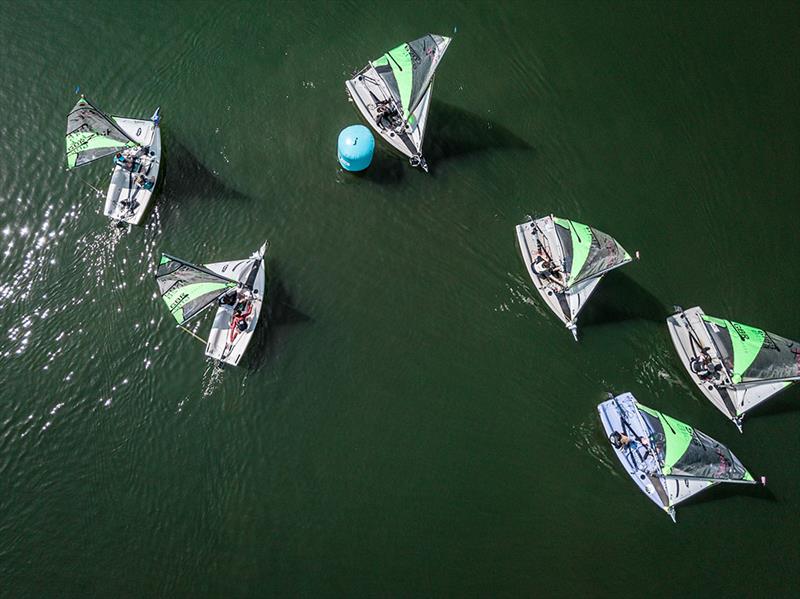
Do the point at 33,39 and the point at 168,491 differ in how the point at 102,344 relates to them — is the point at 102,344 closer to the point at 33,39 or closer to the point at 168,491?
the point at 168,491

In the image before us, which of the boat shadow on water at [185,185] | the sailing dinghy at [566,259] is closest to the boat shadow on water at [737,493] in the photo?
the sailing dinghy at [566,259]

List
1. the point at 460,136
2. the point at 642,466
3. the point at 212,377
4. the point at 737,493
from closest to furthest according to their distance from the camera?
the point at 642,466, the point at 737,493, the point at 212,377, the point at 460,136

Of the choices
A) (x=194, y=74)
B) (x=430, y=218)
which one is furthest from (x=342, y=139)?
(x=194, y=74)

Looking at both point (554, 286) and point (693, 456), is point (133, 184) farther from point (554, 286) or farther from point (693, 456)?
point (693, 456)

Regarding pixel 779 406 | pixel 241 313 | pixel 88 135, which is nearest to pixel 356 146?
pixel 241 313

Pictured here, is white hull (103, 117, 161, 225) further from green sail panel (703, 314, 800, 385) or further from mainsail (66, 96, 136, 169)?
green sail panel (703, 314, 800, 385)

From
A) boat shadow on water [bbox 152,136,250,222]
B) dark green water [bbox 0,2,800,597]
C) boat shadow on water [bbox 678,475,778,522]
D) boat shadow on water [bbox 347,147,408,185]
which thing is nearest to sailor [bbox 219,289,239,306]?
dark green water [bbox 0,2,800,597]
